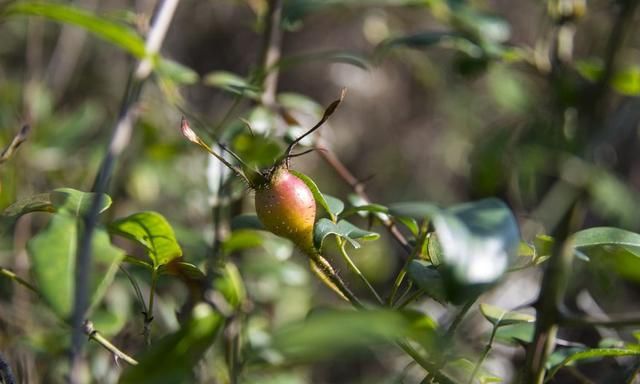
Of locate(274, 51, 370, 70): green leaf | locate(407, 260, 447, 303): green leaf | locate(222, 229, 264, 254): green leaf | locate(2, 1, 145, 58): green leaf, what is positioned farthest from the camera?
locate(274, 51, 370, 70): green leaf

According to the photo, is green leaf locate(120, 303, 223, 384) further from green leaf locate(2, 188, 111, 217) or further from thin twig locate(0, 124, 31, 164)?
thin twig locate(0, 124, 31, 164)

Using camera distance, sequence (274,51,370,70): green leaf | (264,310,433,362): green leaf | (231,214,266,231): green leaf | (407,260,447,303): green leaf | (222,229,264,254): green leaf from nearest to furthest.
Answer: (264,310,433,362): green leaf, (407,260,447,303): green leaf, (231,214,266,231): green leaf, (222,229,264,254): green leaf, (274,51,370,70): green leaf

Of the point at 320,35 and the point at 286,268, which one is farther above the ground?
the point at 286,268

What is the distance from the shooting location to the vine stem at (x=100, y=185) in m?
0.48

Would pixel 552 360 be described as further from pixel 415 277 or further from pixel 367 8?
pixel 367 8

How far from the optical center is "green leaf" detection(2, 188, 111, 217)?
25.3 inches

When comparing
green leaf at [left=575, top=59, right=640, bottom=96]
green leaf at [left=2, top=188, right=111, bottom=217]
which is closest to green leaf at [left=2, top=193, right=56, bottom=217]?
green leaf at [left=2, top=188, right=111, bottom=217]

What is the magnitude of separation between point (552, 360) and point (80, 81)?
2355mm

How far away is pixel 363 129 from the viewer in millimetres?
3209

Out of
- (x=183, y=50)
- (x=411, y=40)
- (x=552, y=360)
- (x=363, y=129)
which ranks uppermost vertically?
(x=411, y=40)

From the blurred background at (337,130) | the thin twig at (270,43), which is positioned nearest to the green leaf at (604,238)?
the blurred background at (337,130)

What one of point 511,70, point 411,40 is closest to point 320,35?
point 511,70

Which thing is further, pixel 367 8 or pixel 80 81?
pixel 80 81

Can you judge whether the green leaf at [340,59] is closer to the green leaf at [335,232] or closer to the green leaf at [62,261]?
the green leaf at [335,232]
